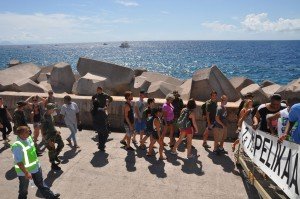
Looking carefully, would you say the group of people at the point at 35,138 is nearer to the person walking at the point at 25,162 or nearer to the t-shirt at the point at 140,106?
the person walking at the point at 25,162

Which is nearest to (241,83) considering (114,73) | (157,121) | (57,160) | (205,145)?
(114,73)

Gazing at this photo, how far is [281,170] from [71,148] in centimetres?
547

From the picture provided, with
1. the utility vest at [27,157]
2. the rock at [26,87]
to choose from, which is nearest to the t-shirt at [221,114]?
the utility vest at [27,157]

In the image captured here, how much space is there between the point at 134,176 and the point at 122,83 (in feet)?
21.1

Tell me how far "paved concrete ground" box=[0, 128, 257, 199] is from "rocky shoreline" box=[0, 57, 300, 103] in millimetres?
3034

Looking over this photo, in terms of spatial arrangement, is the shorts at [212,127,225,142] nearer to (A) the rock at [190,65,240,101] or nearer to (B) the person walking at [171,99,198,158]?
(B) the person walking at [171,99,198,158]

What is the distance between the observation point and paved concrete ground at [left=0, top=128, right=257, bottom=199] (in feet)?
20.1

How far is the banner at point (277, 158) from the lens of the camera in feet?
14.8

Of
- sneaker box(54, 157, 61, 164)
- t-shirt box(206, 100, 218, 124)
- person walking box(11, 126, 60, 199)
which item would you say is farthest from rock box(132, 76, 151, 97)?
person walking box(11, 126, 60, 199)

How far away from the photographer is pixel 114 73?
12984mm

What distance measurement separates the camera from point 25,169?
17.0ft

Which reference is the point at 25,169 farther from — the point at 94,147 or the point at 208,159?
the point at 208,159

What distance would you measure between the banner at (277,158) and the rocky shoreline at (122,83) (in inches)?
171

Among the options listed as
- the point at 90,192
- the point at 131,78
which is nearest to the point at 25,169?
the point at 90,192
